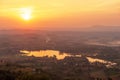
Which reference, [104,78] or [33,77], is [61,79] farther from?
[33,77]

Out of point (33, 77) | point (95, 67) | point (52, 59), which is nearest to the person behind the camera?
point (33, 77)

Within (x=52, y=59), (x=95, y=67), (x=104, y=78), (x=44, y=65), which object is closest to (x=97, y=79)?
(x=104, y=78)

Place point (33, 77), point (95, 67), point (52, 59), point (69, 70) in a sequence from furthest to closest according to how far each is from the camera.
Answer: point (52, 59)
point (95, 67)
point (69, 70)
point (33, 77)

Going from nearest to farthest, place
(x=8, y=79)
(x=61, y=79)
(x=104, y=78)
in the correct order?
(x=8, y=79) → (x=61, y=79) → (x=104, y=78)

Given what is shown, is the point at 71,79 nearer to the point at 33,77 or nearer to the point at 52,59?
the point at 33,77

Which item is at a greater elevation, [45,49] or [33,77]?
[45,49]

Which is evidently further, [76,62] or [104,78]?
[76,62]

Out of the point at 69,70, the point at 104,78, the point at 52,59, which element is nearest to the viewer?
the point at 104,78

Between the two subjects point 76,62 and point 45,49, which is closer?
point 76,62

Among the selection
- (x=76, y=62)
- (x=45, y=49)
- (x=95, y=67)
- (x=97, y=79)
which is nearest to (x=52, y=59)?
(x=76, y=62)
